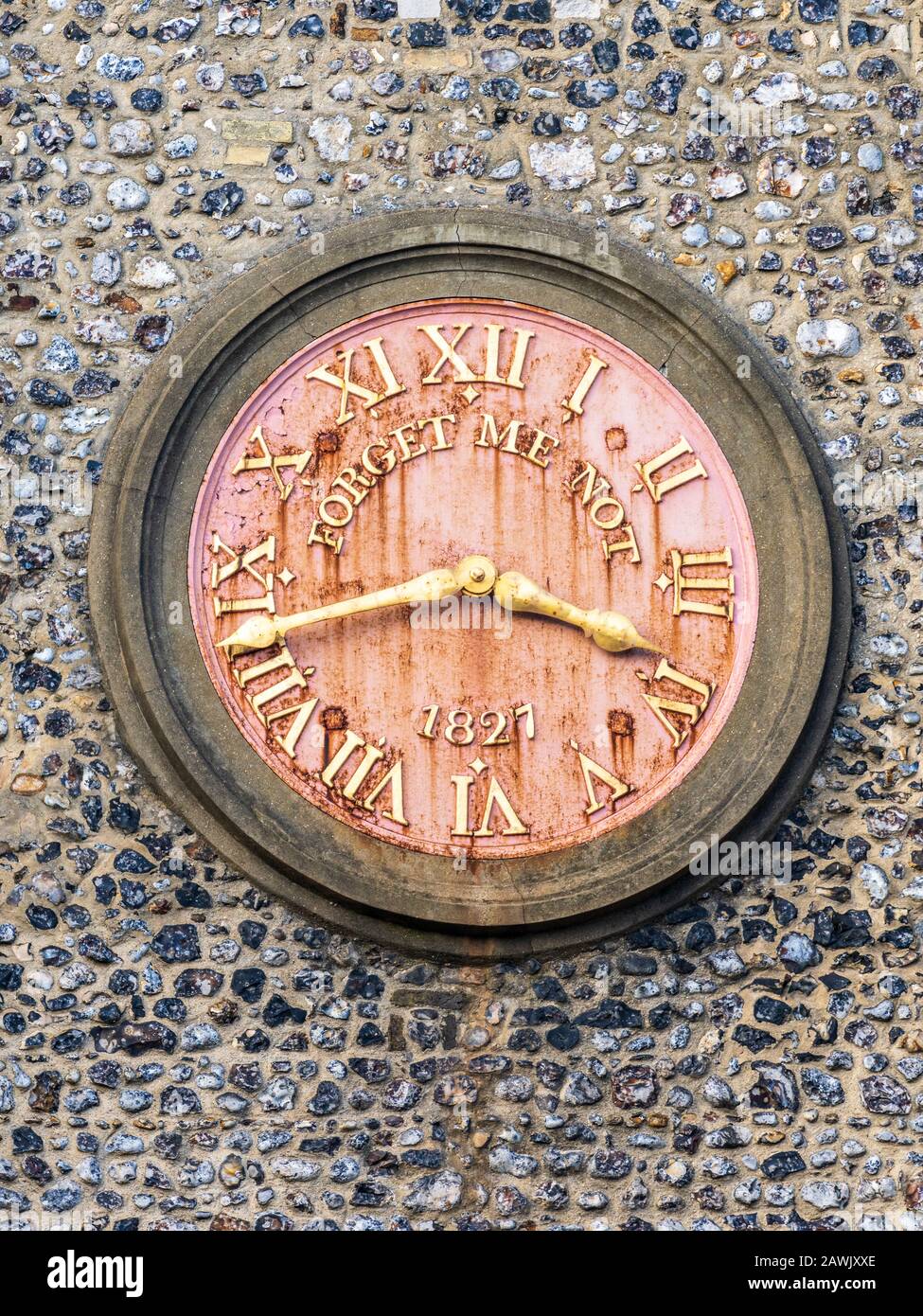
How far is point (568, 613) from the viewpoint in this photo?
26.7ft

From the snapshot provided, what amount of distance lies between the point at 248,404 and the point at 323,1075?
7.05 ft

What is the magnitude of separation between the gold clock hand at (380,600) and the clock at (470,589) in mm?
11

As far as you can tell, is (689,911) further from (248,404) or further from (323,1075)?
(248,404)

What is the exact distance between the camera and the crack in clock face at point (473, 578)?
8102mm

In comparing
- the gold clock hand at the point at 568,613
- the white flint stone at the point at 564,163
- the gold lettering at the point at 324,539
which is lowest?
the gold clock hand at the point at 568,613

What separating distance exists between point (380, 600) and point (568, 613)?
604mm

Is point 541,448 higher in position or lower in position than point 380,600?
higher

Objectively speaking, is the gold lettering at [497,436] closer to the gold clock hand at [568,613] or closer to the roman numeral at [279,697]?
Result: the gold clock hand at [568,613]

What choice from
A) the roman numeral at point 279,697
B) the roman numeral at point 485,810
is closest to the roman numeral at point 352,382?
the roman numeral at point 279,697

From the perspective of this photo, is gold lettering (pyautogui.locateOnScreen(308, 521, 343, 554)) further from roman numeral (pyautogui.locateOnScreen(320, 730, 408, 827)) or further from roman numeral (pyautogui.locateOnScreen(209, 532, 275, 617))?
roman numeral (pyautogui.locateOnScreen(320, 730, 408, 827))

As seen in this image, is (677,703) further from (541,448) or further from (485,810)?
(541,448)


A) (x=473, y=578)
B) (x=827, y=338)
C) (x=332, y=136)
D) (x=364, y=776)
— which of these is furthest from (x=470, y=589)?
(x=332, y=136)

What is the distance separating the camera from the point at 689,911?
8.09 meters

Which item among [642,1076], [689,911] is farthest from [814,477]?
[642,1076]
